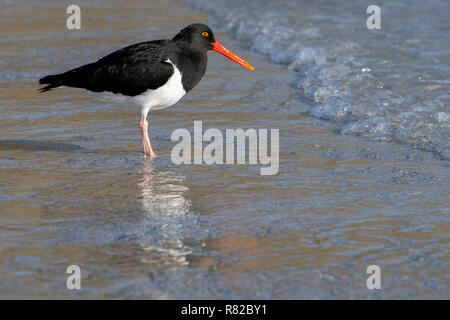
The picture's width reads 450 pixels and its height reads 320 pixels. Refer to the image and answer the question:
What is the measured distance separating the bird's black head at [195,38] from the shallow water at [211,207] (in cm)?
78

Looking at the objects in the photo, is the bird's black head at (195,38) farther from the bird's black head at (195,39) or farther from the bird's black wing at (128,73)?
the bird's black wing at (128,73)

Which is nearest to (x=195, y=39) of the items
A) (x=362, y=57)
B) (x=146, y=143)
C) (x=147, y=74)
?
(x=147, y=74)

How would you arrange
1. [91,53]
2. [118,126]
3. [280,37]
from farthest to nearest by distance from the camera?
[280,37] < [91,53] < [118,126]

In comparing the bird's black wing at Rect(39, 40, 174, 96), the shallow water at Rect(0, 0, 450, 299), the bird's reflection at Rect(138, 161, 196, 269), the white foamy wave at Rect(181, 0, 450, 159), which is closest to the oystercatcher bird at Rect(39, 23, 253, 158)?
the bird's black wing at Rect(39, 40, 174, 96)

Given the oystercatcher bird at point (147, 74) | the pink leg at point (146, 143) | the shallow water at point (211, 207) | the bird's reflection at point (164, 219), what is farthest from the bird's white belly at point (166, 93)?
the bird's reflection at point (164, 219)

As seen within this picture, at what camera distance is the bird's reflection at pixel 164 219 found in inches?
169

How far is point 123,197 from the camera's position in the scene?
536 cm

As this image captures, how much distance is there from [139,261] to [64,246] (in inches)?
20.8

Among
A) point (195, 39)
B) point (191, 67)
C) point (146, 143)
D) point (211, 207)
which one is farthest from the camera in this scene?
point (195, 39)

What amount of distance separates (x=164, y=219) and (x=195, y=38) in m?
2.59

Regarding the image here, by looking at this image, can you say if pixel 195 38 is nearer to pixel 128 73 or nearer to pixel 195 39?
pixel 195 39

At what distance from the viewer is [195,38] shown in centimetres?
699
